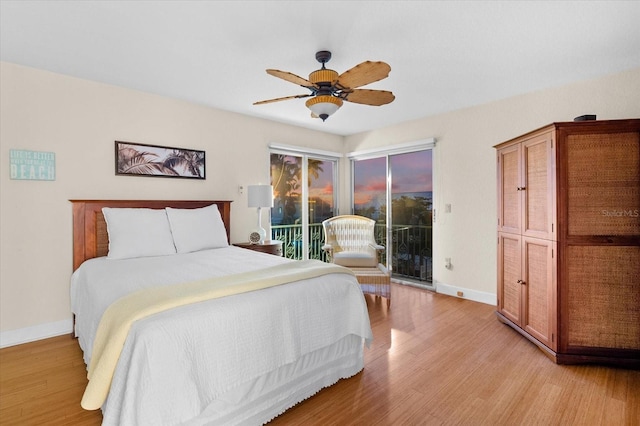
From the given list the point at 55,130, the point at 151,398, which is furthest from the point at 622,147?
the point at 55,130

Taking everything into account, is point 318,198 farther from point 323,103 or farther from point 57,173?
point 57,173

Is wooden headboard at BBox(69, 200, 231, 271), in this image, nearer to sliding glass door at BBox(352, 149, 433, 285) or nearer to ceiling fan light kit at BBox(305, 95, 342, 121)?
ceiling fan light kit at BBox(305, 95, 342, 121)

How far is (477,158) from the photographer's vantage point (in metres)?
3.95

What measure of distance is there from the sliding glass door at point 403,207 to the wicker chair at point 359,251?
68 cm

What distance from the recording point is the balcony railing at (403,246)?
15.5 feet

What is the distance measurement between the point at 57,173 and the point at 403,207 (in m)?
4.33

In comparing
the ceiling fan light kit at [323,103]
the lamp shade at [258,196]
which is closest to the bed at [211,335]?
the ceiling fan light kit at [323,103]

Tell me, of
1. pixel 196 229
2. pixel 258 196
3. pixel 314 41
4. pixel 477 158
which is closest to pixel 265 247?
pixel 258 196

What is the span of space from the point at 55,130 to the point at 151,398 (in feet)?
9.53

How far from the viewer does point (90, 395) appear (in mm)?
1300

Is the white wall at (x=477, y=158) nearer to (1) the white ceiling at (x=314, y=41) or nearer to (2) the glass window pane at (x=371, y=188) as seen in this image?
(1) the white ceiling at (x=314, y=41)

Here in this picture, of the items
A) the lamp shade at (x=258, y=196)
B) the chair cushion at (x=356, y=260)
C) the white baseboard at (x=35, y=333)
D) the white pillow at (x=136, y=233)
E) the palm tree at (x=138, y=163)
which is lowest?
the white baseboard at (x=35, y=333)

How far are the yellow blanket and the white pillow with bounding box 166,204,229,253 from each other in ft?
4.58

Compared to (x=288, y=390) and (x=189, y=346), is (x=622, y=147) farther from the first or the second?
(x=189, y=346)
